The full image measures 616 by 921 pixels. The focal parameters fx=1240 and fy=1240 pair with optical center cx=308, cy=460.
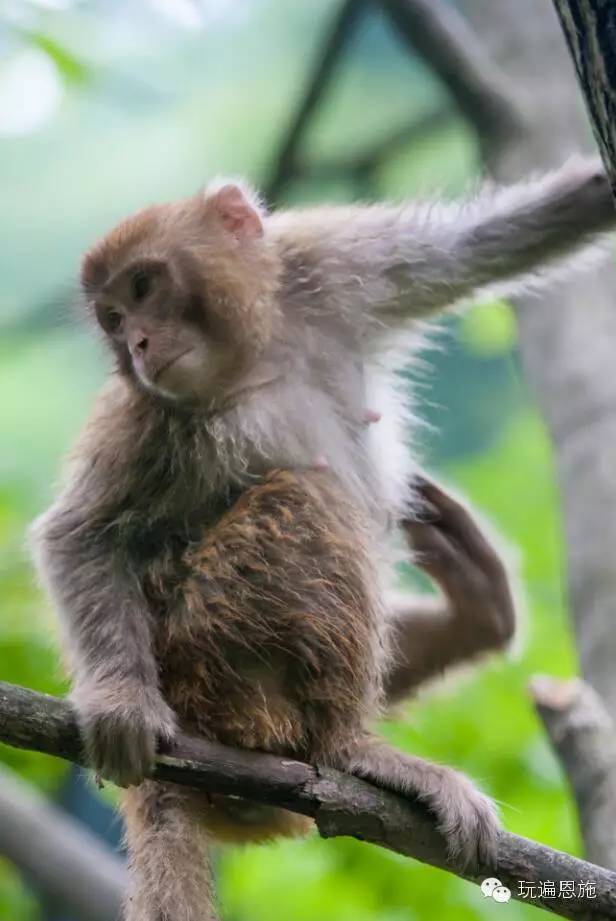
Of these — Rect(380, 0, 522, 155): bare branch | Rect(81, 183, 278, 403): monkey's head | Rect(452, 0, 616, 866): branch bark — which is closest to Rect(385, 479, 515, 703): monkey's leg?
Rect(452, 0, 616, 866): branch bark

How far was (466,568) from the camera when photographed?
3795 millimetres

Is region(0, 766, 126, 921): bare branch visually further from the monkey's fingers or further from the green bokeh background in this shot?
the monkey's fingers

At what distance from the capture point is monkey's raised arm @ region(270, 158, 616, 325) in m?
3.38

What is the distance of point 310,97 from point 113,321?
8.53 ft

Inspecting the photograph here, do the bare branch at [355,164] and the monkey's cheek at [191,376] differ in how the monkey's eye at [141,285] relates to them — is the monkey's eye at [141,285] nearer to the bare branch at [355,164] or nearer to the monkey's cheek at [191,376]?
Answer: the monkey's cheek at [191,376]

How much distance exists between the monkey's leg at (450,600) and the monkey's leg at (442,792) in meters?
0.96

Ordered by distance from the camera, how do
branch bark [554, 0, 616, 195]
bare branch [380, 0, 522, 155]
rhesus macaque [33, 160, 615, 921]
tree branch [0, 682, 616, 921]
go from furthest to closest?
bare branch [380, 0, 522, 155] < rhesus macaque [33, 160, 615, 921] < tree branch [0, 682, 616, 921] < branch bark [554, 0, 616, 195]

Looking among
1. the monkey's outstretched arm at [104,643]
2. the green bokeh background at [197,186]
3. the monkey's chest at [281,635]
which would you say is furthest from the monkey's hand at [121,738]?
the green bokeh background at [197,186]

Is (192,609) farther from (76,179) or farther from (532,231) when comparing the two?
(76,179)

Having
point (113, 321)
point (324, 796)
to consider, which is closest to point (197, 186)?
point (113, 321)

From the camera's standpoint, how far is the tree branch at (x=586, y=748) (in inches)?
136

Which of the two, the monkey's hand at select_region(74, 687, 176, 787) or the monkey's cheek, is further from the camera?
the monkey's cheek

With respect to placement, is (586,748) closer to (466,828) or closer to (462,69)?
(466,828)

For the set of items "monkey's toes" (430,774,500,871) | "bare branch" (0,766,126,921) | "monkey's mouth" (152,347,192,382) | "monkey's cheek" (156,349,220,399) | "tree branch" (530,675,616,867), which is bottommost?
"bare branch" (0,766,126,921)
